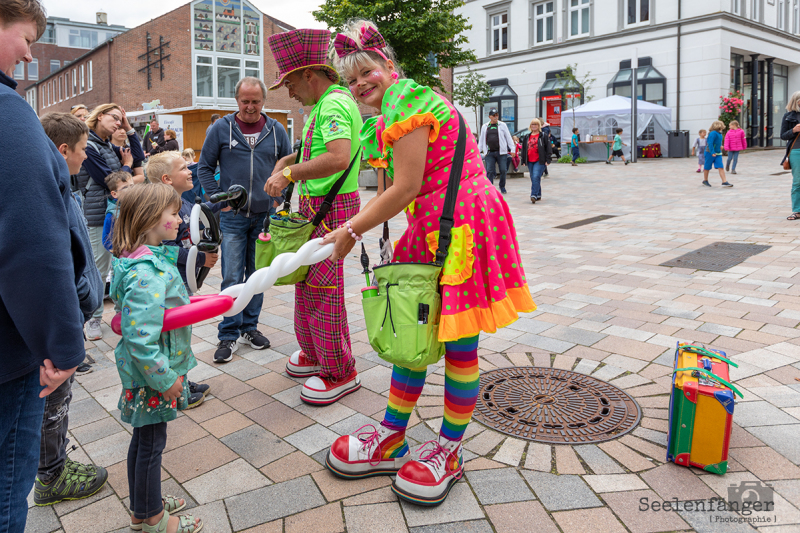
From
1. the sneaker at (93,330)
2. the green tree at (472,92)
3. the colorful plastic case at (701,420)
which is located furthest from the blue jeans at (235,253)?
the green tree at (472,92)

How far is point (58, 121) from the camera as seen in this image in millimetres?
2701

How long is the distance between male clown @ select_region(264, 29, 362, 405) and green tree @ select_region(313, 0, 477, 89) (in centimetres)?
1675

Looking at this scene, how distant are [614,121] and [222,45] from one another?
2314 centimetres

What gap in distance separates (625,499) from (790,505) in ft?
2.11

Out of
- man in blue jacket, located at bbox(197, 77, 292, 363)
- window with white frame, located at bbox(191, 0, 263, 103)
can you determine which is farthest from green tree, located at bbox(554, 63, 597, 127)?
man in blue jacket, located at bbox(197, 77, 292, 363)

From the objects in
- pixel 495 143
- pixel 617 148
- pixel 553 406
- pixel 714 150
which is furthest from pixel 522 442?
pixel 617 148

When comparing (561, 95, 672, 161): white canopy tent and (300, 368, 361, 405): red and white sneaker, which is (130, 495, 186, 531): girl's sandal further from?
(561, 95, 672, 161): white canopy tent

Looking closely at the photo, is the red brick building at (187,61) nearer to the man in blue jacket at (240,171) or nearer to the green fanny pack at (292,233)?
the man in blue jacket at (240,171)

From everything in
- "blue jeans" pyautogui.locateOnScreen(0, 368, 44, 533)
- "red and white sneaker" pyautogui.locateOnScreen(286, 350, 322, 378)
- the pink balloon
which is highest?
the pink balloon

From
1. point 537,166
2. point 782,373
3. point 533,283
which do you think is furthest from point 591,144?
point 782,373

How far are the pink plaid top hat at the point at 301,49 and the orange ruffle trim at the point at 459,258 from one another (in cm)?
147

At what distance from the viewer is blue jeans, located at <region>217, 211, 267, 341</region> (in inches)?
172

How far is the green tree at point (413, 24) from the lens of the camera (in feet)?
64.3

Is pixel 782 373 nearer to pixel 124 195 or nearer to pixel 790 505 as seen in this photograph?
pixel 790 505
